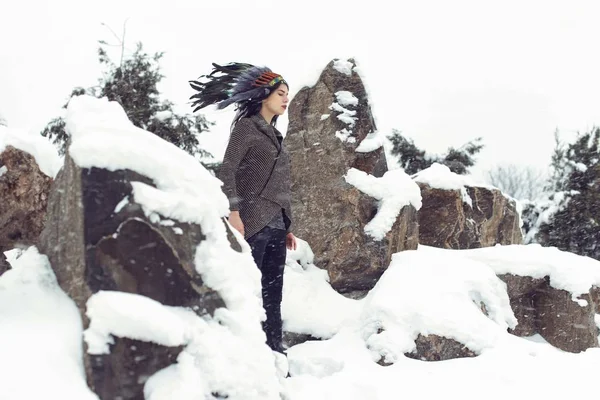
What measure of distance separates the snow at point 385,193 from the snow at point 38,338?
376 centimetres

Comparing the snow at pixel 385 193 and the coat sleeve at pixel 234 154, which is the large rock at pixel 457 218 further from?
the coat sleeve at pixel 234 154

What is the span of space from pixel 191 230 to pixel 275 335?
57.9 inches

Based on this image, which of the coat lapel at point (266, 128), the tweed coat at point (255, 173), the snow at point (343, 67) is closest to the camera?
the tweed coat at point (255, 173)

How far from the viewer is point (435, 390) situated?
3.27 metres

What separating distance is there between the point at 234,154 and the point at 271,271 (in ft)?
2.87

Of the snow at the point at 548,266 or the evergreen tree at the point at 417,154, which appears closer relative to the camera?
the snow at the point at 548,266

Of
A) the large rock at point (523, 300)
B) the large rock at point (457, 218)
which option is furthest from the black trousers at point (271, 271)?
the large rock at point (457, 218)

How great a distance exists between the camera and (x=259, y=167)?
3.50 meters

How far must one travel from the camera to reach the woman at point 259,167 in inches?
134

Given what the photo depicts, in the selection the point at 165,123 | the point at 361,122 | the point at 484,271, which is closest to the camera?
the point at 484,271

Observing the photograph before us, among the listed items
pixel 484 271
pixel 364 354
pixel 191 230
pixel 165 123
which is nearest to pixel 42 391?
pixel 191 230

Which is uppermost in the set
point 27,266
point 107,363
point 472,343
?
point 27,266

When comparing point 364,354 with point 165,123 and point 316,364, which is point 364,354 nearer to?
point 316,364

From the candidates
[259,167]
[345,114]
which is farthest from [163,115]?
[259,167]
